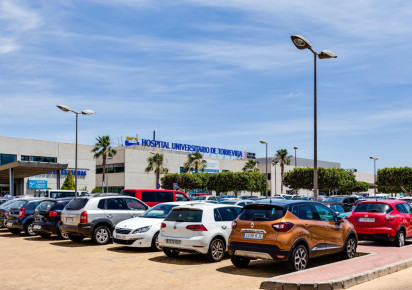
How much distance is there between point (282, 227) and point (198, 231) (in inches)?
101

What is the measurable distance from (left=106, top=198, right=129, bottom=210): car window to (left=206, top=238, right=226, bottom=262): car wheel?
18.3 feet

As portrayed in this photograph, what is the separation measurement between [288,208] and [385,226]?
20.3 ft

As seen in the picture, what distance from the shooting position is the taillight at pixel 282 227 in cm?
977

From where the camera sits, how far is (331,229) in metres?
11.1

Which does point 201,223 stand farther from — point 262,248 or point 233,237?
point 262,248

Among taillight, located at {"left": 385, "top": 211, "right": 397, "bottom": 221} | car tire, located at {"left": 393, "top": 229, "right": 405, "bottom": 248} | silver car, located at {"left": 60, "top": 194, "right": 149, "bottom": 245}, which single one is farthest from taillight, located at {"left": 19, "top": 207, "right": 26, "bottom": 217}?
car tire, located at {"left": 393, "top": 229, "right": 405, "bottom": 248}

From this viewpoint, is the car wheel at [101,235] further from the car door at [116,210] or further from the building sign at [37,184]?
the building sign at [37,184]

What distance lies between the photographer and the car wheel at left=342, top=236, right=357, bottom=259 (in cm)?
1169

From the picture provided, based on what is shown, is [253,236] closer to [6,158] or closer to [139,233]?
[139,233]

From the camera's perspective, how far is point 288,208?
401 inches

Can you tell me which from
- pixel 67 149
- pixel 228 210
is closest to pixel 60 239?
pixel 228 210

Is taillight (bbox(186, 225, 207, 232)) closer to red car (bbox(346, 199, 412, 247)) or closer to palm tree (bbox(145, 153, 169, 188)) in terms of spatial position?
red car (bbox(346, 199, 412, 247))

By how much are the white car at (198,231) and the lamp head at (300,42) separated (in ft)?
27.5

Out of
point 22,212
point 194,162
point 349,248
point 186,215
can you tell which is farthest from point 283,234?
point 194,162
